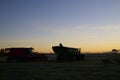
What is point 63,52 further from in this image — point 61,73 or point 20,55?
point 61,73

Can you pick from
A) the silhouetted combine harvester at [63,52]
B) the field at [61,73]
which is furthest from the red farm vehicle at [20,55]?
the field at [61,73]

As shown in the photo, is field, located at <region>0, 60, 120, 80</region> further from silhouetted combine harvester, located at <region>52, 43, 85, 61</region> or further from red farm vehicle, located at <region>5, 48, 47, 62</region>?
Answer: silhouetted combine harvester, located at <region>52, 43, 85, 61</region>

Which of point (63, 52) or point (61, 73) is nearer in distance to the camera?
point (61, 73)

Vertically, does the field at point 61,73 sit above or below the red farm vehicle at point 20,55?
below

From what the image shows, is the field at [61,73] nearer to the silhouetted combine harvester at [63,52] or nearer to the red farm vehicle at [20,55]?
the red farm vehicle at [20,55]

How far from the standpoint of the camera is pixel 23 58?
115 feet

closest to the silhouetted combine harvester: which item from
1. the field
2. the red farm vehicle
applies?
the red farm vehicle

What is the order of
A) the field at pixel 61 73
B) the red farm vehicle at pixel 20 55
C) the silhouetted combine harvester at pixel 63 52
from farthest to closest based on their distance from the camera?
the silhouetted combine harvester at pixel 63 52, the red farm vehicle at pixel 20 55, the field at pixel 61 73

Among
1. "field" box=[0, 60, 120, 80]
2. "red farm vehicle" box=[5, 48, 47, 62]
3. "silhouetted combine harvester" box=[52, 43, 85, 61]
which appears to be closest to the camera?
"field" box=[0, 60, 120, 80]

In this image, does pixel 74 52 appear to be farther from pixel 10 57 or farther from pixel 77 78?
pixel 77 78

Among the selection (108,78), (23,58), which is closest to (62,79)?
(108,78)

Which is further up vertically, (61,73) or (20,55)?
(20,55)

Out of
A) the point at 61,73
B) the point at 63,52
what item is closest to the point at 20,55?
the point at 63,52

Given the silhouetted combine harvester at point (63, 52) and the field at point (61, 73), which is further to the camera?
the silhouetted combine harvester at point (63, 52)
